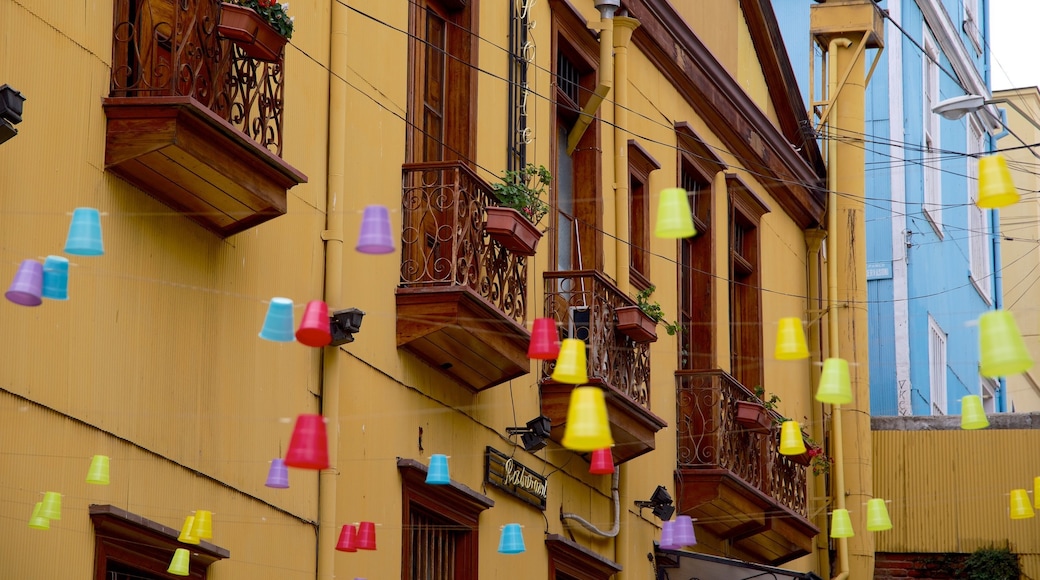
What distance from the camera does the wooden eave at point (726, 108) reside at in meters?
16.2

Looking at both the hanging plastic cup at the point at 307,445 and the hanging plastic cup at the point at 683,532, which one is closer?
the hanging plastic cup at the point at 307,445

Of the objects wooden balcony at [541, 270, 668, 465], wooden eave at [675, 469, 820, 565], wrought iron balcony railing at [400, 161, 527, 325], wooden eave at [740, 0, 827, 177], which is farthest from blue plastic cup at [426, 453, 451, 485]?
wooden eave at [740, 0, 827, 177]

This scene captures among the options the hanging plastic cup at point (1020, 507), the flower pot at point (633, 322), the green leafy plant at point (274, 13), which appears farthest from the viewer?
the flower pot at point (633, 322)

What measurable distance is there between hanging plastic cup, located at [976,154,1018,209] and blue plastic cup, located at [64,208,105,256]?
134 inches

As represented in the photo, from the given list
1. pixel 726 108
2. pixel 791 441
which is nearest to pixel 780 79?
pixel 726 108

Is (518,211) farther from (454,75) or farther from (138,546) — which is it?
(138,546)

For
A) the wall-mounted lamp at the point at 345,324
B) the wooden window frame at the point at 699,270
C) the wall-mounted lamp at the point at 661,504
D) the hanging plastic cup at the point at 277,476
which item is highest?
the wooden window frame at the point at 699,270

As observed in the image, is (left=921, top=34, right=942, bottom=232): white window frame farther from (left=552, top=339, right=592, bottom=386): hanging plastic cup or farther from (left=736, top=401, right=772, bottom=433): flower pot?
(left=552, top=339, right=592, bottom=386): hanging plastic cup

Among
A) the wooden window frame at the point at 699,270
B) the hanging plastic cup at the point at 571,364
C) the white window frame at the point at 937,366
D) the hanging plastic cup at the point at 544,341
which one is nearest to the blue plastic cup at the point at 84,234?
the hanging plastic cup at the point at 571,364

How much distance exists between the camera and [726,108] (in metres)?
18.2

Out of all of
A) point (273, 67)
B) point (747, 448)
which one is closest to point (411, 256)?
point (273, 67)

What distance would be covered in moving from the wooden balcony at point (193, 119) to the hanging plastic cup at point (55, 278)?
5.33 ft

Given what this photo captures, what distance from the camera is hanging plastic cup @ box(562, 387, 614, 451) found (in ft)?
21.3

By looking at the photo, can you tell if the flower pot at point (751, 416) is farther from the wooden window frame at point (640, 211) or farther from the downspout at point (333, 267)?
the downspout at point (333, 267)
